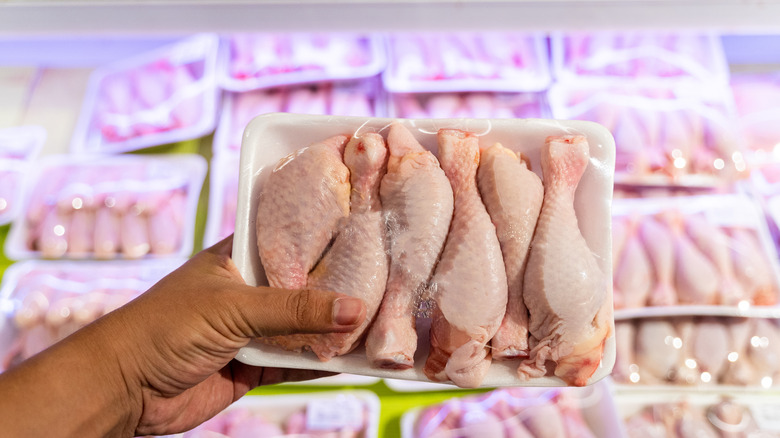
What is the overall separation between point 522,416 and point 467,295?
1.11 metres

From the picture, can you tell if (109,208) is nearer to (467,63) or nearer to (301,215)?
(301,215)

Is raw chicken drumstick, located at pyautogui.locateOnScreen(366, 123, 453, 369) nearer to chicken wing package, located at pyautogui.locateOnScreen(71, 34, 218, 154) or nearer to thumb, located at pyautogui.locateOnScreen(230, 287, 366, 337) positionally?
thumb, located at pyautogui.locateOnScreen(230, 287, 366, 337)

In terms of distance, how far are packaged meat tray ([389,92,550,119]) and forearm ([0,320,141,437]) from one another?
162cm

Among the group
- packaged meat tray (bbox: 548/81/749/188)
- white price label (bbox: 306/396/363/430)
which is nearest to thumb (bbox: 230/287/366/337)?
white price label (bbox: 306/396/363/430)

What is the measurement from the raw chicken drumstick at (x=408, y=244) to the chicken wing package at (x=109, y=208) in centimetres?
134

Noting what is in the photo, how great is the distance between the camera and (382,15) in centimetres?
212

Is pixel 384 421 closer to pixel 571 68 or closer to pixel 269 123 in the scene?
pixel 269 123

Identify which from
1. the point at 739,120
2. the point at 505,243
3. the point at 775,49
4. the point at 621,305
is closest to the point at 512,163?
the point at 505,243

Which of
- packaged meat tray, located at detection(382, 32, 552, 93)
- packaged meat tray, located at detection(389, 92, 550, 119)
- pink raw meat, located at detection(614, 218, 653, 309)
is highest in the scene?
packaged meat tray, located at detection(382, 32, 552, 93)

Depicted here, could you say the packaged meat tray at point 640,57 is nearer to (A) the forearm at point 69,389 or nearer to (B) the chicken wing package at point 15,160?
(A) the forearm at point 69,389

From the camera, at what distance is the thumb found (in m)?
1.10

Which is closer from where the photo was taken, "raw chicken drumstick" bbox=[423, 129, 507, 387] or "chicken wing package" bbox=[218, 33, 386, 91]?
"raw chicken drumstick" bbox=[423, 129, 507, 387]

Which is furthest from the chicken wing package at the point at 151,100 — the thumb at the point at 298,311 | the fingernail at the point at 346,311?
the fingernail at the point at 346,311

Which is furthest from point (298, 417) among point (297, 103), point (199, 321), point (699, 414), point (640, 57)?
point (640, 57)
